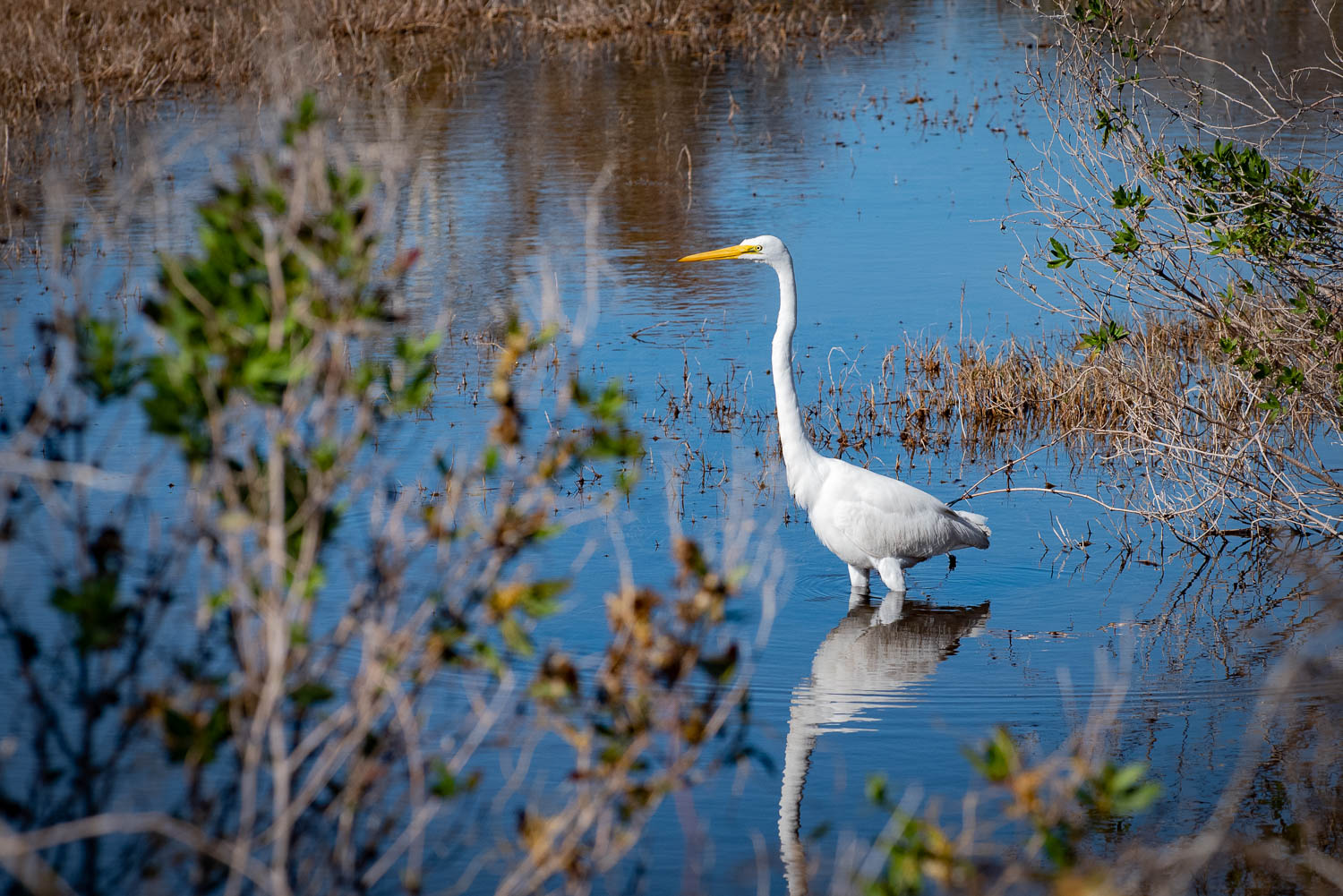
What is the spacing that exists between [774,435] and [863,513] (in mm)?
2106

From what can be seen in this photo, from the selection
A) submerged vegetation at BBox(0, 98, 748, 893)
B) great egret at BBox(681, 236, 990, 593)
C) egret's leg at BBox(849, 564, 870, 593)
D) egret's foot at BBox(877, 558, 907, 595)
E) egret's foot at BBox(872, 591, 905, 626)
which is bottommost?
egret's foot at BBox(872, 591, 905, 626)

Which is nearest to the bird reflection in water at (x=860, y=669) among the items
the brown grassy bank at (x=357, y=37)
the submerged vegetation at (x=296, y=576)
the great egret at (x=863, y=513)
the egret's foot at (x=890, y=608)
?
the egret's foot at (x=890, y=608)

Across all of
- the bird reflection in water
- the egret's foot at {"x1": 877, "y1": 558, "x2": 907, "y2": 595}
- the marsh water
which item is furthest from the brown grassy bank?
the bird reflection in water

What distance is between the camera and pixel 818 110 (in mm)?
19469

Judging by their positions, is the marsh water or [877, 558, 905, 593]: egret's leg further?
[877, 558, 905, 593]: egret's leg

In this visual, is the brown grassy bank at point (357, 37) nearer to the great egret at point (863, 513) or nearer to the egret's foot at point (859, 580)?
the great egret at point (863, 513)

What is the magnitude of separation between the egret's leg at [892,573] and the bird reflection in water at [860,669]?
10cm

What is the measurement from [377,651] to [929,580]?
4956mm

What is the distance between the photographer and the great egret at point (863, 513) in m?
6.74

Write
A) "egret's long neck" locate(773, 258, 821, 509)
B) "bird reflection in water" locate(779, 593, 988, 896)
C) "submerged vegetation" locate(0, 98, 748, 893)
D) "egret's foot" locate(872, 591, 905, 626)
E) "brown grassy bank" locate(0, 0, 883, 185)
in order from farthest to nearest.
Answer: "brown grassy bank" locate(0, 0, 883, 185) < "egret's long neck" locate(773, 258, 821, 509) < "egret's foot" locate(872, 591, 905, 626) < "bird reflection in water" locate(779, 593, 988, 896) < "submerged vegetation" locate(0, 98, 748, 893)

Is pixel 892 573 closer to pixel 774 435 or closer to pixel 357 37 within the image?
pixel 774 435

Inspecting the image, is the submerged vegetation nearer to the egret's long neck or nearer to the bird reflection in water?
the bird reflection in water

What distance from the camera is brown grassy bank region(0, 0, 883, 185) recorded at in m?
19.3

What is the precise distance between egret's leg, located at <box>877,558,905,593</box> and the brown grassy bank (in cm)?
1315
